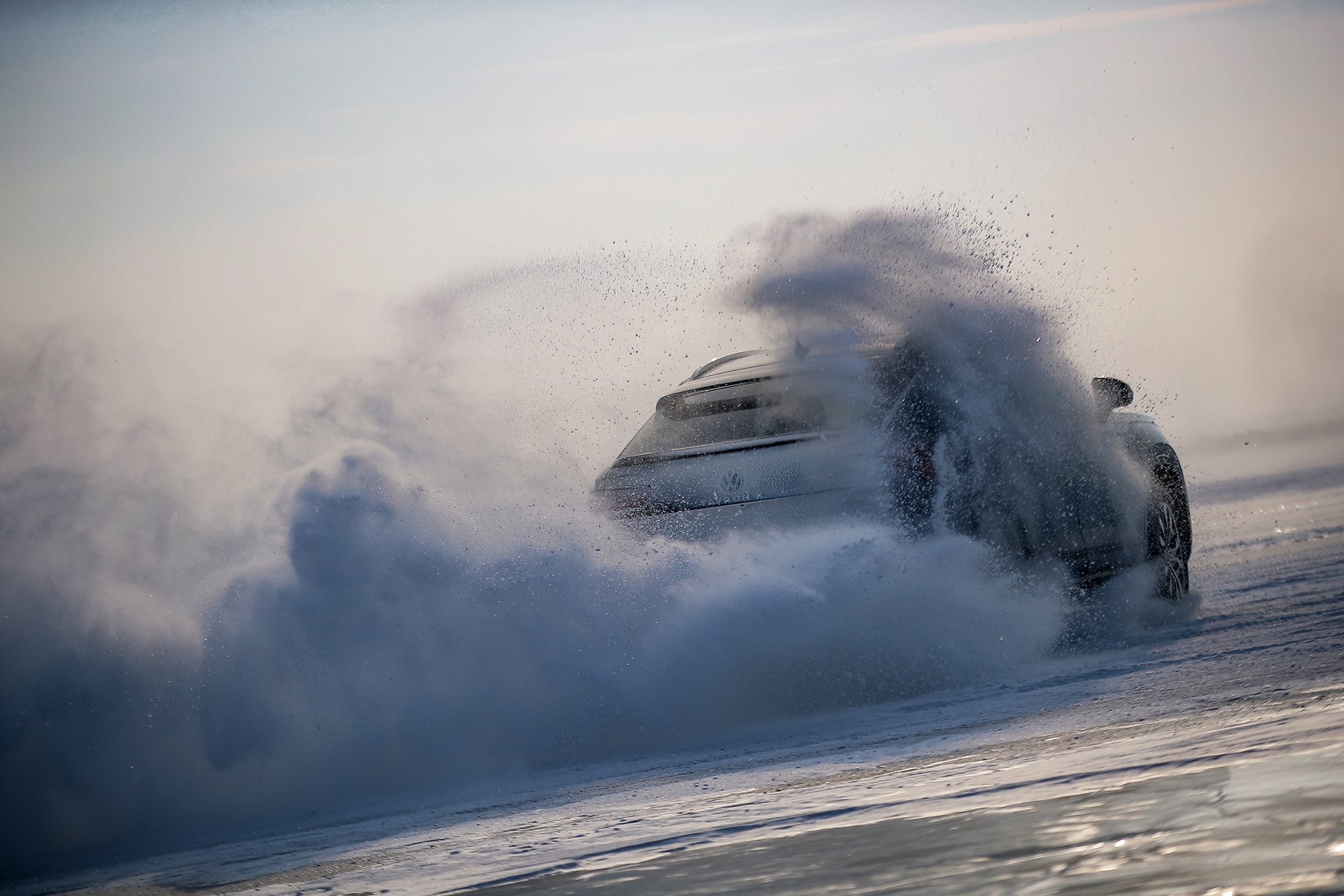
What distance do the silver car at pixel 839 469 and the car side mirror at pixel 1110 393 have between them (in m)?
0.44

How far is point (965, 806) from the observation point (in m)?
2.88

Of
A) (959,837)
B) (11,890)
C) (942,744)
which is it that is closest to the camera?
(959,837)

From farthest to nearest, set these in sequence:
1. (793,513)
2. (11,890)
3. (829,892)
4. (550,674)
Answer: (550,674), (793,513), (11,890), (829,892)

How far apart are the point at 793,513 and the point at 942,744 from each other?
52.6 inches

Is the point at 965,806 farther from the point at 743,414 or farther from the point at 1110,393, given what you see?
the point at 1110,393

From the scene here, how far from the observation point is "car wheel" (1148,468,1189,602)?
5711 millimetres

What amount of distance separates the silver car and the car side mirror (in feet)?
1.45

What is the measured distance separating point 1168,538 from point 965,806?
138 inches

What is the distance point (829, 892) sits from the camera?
238 centimetres

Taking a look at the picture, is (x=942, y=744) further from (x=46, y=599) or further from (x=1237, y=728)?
(x=46, y=599)

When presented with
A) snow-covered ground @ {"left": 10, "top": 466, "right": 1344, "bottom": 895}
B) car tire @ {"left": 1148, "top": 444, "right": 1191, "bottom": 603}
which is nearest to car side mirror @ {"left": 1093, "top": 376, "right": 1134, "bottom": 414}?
car tire @ {"left": 1148, "top": 444, "right": 1191, "bottom": 603}

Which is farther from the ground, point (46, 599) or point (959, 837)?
point (46, 599)

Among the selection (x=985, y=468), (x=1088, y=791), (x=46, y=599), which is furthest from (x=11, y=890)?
(x=985, y=468)

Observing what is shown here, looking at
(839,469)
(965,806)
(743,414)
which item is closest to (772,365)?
(743,414)
